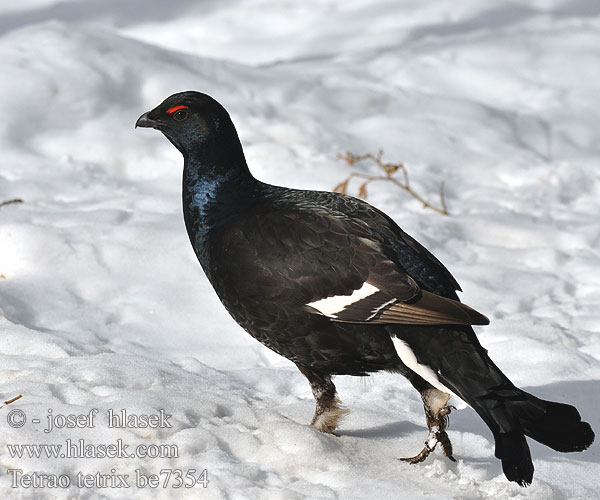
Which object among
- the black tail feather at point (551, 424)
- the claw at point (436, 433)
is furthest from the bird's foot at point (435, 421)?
the black tail feather at point (551, 424)

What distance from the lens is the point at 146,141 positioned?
6777mm

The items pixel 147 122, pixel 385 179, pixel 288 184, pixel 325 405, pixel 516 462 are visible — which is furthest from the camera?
pixel 385 179

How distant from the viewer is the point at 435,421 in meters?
3.26

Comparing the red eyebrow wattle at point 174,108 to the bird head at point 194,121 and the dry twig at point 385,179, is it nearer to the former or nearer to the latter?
the bird head at point 194,121

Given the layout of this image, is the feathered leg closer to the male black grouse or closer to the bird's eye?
the male black grouse

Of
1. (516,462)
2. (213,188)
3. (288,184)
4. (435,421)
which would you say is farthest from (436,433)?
(288,184)

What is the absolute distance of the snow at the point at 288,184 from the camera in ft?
10.6

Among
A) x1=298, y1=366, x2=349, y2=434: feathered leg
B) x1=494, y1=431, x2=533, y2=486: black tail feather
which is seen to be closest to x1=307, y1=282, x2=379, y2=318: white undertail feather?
x1=298, y1=366, x2=349, y2=434: feathered leg

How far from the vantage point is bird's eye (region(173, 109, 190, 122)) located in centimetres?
371

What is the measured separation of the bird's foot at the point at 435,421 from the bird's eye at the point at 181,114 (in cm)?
151

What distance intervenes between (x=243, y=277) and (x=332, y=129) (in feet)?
14.2

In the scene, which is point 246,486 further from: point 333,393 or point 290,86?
point 290,86

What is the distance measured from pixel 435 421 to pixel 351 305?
565 mm

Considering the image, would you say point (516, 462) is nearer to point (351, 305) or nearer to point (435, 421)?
point (435, 421)
